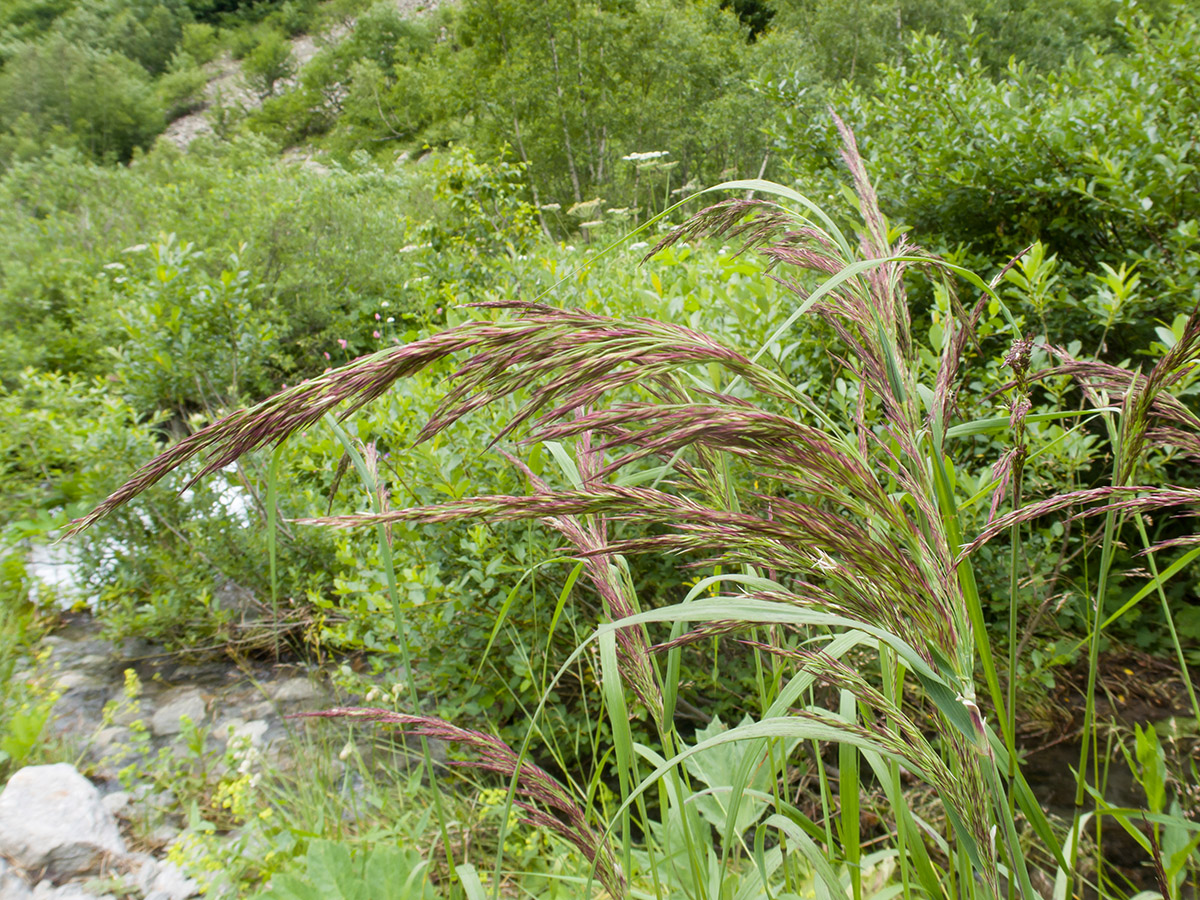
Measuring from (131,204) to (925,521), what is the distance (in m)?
9.99

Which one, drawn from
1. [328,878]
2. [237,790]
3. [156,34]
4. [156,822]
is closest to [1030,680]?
[328,878]

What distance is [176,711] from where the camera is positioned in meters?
2.86

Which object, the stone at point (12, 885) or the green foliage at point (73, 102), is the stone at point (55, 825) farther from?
the green foliage at point (73, 102)

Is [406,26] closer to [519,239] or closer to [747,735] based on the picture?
[519,239]

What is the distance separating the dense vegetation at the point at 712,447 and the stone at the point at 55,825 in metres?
0.32

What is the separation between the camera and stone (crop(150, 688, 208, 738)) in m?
2.76

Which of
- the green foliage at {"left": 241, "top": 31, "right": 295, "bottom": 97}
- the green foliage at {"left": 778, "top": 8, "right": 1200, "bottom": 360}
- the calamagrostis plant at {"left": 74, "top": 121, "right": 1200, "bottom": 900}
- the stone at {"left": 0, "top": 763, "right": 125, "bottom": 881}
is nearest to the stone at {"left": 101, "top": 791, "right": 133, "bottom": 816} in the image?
the stone at {"left": 0, "top": 763, "right": 125, "bottom": 881}

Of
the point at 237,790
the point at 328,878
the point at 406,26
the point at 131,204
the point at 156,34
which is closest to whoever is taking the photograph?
the point at 328,878

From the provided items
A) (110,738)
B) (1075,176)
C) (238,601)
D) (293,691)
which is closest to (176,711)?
(110,738)

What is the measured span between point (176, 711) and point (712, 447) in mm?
3133

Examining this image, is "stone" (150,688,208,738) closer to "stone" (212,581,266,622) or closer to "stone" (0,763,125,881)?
"stone" (212,581,266,622)

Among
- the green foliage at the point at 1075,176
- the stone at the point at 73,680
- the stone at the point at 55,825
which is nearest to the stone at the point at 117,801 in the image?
the stone at the point at 55,825

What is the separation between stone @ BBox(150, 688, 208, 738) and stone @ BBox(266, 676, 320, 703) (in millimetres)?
272

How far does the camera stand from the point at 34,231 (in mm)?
7320
